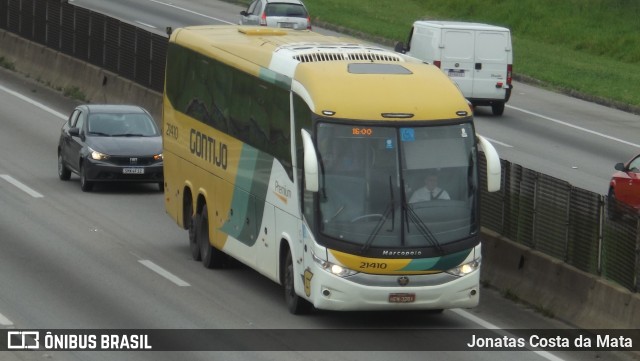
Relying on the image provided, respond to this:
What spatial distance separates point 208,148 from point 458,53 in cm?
1802

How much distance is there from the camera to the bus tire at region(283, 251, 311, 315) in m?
18.2

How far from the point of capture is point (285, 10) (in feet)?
165

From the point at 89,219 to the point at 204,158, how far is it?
428 cm

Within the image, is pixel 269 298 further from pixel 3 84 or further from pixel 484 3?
pixel 484 3

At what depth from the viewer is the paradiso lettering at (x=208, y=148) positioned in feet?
68.8

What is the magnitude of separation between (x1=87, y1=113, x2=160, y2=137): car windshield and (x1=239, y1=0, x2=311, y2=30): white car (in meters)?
19.7

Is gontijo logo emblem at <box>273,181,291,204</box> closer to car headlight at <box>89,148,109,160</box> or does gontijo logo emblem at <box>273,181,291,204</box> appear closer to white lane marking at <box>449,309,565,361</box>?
white lane marking at <box>449,309,565,361</box>

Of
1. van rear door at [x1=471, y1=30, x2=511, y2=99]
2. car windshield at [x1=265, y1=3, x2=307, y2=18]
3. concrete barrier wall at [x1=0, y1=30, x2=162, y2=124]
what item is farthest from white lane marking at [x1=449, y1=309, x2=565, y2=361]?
car windshield at [x1=265, y1=3, x2=307, y2=18]

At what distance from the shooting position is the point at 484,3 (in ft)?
193

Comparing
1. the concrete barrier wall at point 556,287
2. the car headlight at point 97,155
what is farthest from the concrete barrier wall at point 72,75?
the concrete barrier wall at point 556,287

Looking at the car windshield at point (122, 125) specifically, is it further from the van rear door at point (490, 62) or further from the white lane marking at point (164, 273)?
the van rear door at point (490, 62)

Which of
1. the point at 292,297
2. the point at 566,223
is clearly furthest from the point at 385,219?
the point at 566,223

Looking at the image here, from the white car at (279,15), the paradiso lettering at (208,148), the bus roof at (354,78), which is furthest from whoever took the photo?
the white car at (279,15)

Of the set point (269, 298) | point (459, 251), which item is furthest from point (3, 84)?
point (459, 251)
